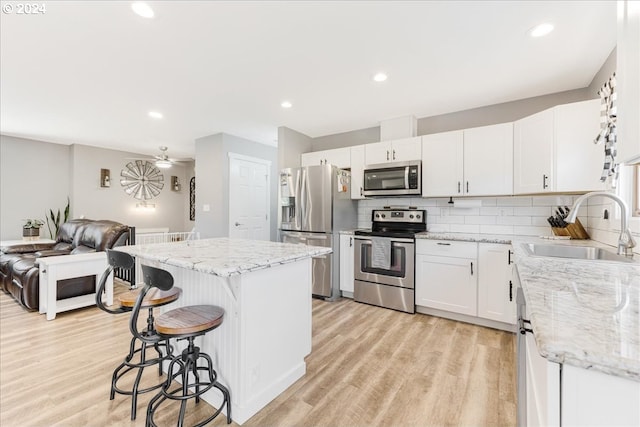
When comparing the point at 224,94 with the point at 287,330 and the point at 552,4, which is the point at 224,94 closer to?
the point at 287,330

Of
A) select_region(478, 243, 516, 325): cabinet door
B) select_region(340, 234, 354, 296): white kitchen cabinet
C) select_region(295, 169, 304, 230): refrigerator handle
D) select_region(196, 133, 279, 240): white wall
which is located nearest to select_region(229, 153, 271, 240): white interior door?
select_region(196, 133, 279, 240): white wall

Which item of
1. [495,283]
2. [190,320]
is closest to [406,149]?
[495,283]

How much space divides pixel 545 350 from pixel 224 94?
346cm

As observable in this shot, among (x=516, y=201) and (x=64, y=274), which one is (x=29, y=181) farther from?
(x=516, y=201)

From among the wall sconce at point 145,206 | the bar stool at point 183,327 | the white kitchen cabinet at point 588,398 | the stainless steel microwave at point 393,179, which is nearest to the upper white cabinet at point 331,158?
the stainless steel microwave at point 393,179

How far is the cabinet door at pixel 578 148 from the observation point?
236cm

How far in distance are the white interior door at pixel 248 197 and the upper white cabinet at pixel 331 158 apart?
1.22 m

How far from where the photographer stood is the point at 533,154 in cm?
270

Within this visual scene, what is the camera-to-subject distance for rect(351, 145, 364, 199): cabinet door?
12.7 feet

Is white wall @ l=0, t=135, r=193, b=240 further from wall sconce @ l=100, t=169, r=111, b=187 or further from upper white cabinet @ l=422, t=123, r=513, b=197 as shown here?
upper white cabinet @ l=422, t=123, r=513, b=197

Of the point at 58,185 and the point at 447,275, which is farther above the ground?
the point at 58,185

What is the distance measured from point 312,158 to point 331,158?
347mm

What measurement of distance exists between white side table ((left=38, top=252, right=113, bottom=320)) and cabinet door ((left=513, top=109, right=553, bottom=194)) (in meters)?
4.84

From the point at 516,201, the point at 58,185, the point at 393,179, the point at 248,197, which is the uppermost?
the point at 58,185
